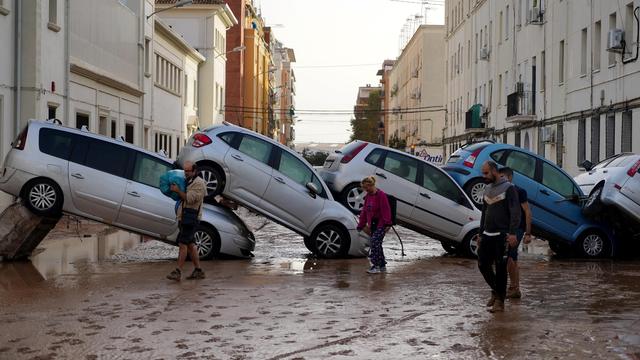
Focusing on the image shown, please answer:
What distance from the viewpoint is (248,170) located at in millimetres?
16781

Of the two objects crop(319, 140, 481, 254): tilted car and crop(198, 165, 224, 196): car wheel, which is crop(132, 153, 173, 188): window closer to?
crop(198, 165, 224, 196): car wheel

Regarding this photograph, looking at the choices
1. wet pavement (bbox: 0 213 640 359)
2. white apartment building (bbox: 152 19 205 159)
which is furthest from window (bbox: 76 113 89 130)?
wet pavement (bbox: 0 213 640 359)

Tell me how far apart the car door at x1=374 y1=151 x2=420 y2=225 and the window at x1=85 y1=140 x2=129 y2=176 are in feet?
14.9

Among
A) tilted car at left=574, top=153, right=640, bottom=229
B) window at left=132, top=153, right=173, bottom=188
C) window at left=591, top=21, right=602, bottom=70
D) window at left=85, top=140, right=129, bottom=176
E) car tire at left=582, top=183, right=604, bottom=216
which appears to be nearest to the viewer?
window at left=85, top=140, right=129, bottom=176

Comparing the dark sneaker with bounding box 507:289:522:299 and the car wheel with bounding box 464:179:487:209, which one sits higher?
the car wheel with bounding box 464:179:487:209

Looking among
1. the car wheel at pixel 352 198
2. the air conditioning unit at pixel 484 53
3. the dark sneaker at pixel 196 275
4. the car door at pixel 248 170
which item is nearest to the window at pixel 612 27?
the car wheel at pixel 352 198

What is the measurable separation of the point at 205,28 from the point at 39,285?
177ft

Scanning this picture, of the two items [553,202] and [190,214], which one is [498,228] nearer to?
[190,214]

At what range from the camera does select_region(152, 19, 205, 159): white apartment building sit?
4553cm

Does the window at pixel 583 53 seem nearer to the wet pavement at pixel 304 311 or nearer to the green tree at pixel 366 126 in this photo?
the wet pavement at pixel 304 311

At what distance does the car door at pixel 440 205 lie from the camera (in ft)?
59.3

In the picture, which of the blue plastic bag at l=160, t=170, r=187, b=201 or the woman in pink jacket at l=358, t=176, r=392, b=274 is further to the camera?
the woman in pink jacket at l=358, t=176, r=392, b=274

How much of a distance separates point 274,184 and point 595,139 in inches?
693

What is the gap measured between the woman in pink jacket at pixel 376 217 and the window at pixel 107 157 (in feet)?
12.6
